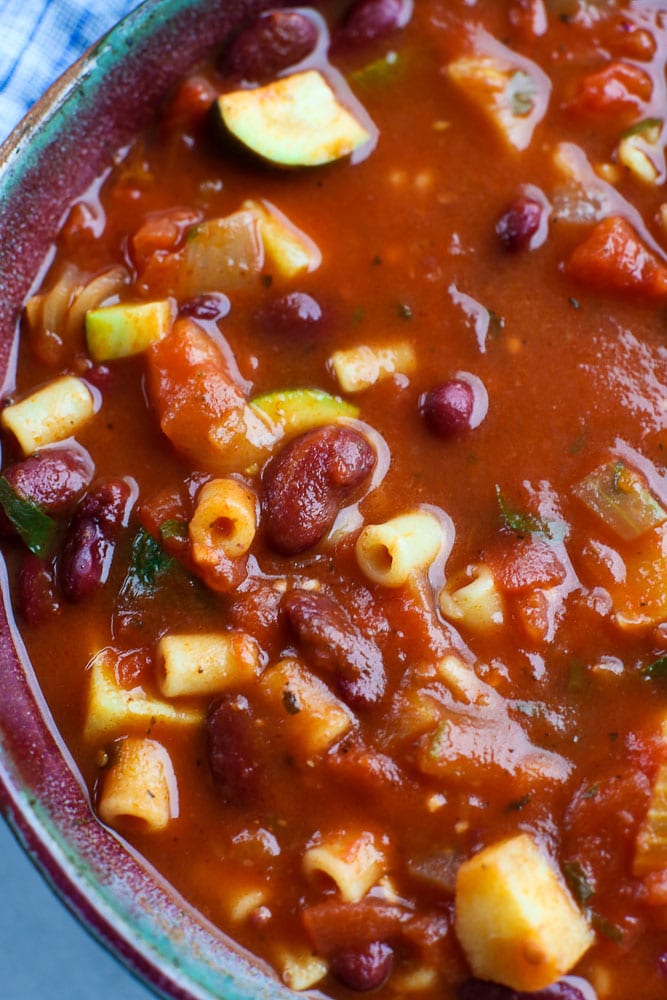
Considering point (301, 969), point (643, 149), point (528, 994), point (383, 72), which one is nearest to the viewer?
point (528, 994)

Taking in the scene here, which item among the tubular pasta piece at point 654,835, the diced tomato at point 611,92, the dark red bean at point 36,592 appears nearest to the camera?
the tubular pasta piece at point 654,835

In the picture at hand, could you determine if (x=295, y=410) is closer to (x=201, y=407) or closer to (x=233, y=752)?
(x=201, y=407)

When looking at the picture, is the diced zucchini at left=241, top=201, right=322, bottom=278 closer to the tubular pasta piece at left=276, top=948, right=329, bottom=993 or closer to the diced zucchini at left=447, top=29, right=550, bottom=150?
the diced zucchini at left=447, top=29, right=550, bottom=150

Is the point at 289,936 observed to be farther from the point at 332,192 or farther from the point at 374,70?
the point at 374,70

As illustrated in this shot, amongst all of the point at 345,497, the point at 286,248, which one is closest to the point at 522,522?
the point at 345,497

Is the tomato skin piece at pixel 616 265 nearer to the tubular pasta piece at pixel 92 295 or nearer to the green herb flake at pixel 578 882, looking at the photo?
the tubular pasta piece at pixel 92 295

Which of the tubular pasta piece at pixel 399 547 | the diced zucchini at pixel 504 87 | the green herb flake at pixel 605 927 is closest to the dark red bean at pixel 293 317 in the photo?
the tubular pasta piece at pixel 399 547

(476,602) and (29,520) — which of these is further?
(29,520)
